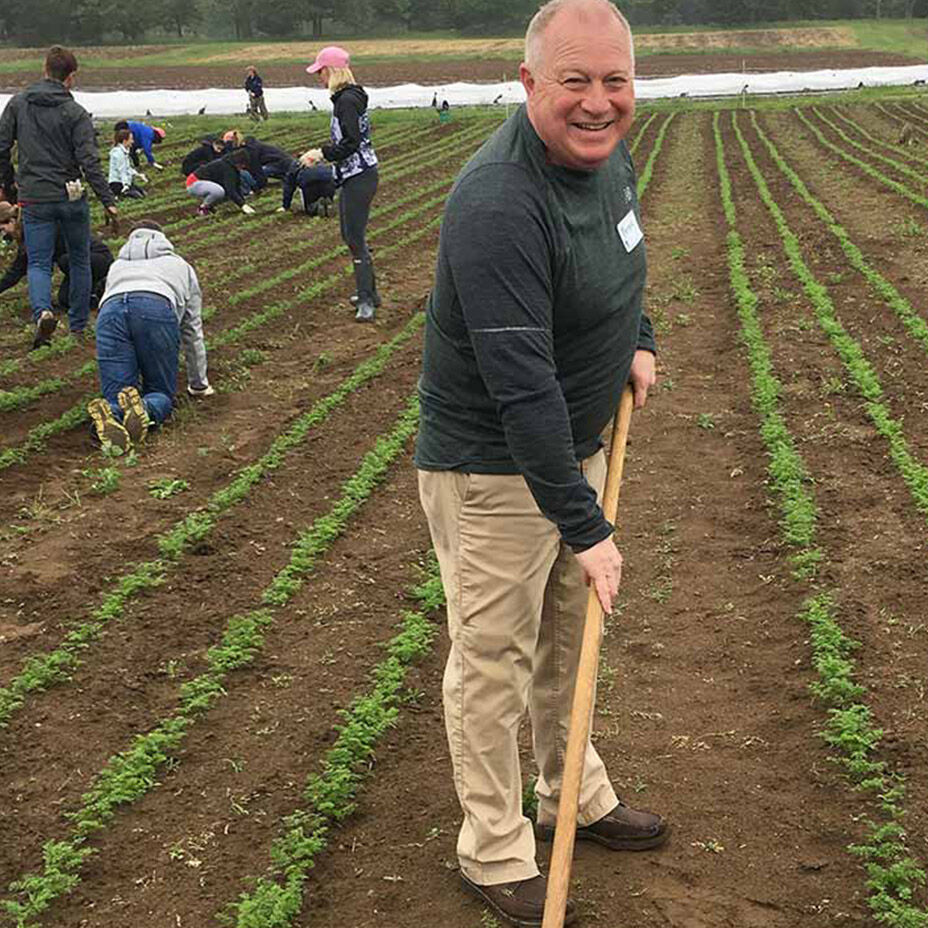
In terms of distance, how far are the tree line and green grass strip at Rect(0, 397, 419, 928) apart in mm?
73366

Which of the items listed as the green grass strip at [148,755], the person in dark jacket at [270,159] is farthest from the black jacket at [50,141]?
→ the person in dark jacket at [270,159]

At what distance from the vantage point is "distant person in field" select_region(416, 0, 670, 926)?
2.36m

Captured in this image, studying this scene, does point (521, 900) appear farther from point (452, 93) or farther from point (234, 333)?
Answer: point (452, 93)

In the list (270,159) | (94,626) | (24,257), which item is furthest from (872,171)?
(94,626)

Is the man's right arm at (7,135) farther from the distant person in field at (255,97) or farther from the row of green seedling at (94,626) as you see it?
the distant person in field at (255,97)

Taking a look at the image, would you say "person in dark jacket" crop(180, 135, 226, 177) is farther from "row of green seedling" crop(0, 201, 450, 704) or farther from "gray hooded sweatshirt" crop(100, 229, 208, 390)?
"row of green seedling" crop(0, 201, 450, 704)

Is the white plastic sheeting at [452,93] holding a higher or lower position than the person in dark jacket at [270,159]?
higher

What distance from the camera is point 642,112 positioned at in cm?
3130

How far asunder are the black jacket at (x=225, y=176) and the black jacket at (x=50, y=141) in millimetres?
6752

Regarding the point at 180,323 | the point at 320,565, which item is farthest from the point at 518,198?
the point at 180,323

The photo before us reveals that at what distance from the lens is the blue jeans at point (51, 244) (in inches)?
324

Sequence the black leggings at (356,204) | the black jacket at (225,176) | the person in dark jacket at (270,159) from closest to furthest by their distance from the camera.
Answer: the black leggings at (356,204), the black jacket at (225,176), the person in dark jacket at (270,159)

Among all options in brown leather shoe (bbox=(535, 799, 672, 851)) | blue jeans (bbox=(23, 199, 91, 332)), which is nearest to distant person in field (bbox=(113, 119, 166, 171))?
blue jeans (bbox=(23, 199, 91, 332))

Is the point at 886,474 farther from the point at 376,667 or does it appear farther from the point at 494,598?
the point at 494,598
